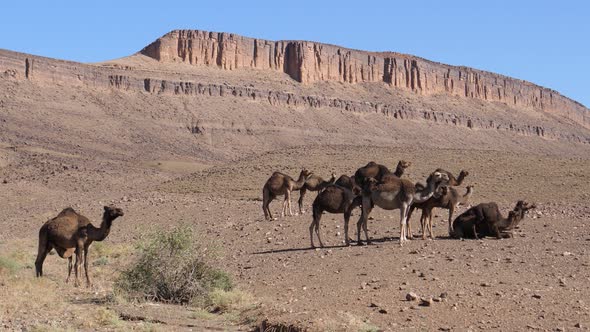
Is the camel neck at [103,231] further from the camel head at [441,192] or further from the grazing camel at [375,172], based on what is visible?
the grazing camel at [375,172]

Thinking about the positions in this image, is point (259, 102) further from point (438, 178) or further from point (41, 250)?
point (41, 250)

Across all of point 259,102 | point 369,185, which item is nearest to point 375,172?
point 369,185

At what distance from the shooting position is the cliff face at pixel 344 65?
467 ft

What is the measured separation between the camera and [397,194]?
1895 cm

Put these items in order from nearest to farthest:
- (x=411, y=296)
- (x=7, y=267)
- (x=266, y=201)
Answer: (x=411, y=296) → (x=7, y=267) → (x=266, y=201)

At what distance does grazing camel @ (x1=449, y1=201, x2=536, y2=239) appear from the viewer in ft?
64.0

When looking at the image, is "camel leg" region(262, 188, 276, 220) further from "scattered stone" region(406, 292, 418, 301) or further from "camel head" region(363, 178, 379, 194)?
"scattered stone" region(406, 292, 418, 301)

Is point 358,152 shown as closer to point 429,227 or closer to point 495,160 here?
point 495,160

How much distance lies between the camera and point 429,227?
2003 centimetres

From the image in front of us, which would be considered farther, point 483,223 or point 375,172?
point 375,172

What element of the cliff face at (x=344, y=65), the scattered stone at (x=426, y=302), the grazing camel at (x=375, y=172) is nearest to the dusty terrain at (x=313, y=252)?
the scattered stone at (x=426, y=302)

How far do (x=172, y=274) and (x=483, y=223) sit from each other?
7.85 m

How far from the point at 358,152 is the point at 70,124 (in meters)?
58.1

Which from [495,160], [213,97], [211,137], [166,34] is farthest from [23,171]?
[166,34]
